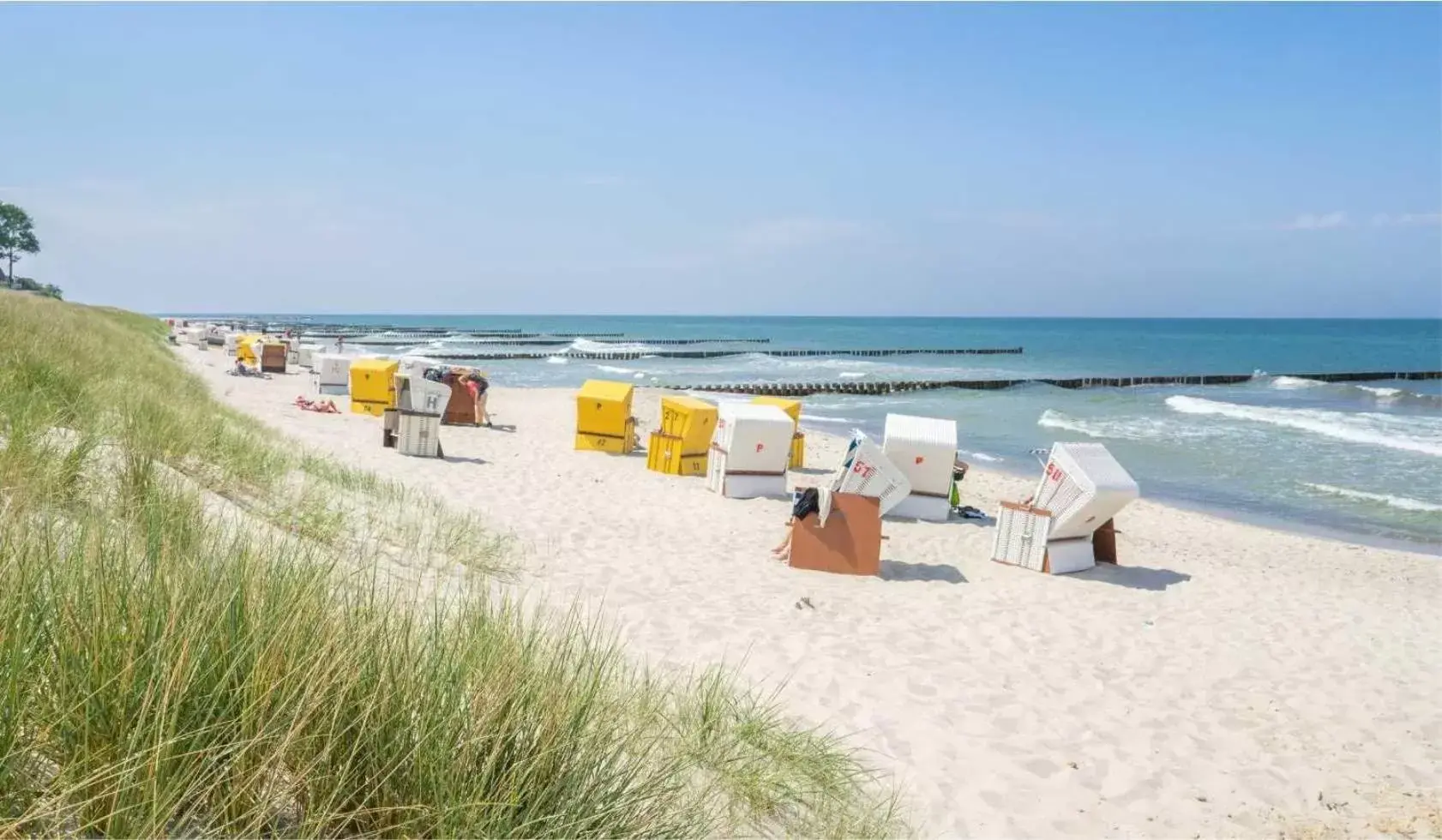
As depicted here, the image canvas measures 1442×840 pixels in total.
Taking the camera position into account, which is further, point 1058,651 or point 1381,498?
point 1381,498

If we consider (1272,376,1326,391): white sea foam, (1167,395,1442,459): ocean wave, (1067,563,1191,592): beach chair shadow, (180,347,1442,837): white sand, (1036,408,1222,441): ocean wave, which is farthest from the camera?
(1272,376,1326,391): white sea foam

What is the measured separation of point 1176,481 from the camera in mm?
18156

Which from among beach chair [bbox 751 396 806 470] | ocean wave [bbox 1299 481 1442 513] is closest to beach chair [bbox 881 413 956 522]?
beach chair [bbox 751 396 806 470]

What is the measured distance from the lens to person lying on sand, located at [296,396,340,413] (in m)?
18.0

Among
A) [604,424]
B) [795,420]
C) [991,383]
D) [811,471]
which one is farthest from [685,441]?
[991,383]

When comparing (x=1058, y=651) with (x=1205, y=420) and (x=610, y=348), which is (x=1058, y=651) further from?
(x=610, y=348)

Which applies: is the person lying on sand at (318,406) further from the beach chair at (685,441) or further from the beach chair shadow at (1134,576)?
the beach chair shadow at (1134,576)

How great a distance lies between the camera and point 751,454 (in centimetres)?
1230

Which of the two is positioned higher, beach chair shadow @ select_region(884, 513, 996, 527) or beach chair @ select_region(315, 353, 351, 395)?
beach chair @ select_region(315, 353, 351, 395)

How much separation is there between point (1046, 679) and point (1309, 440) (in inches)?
868

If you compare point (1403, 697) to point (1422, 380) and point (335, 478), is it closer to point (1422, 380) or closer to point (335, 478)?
point (335, 478)

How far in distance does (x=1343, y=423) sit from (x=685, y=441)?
24694 mm

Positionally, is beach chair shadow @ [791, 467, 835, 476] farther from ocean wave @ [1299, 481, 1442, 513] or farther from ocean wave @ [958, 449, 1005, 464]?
ocean wave @ [1299, 481, 1442, 513]

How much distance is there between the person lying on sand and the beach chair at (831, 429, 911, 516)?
473 inches
